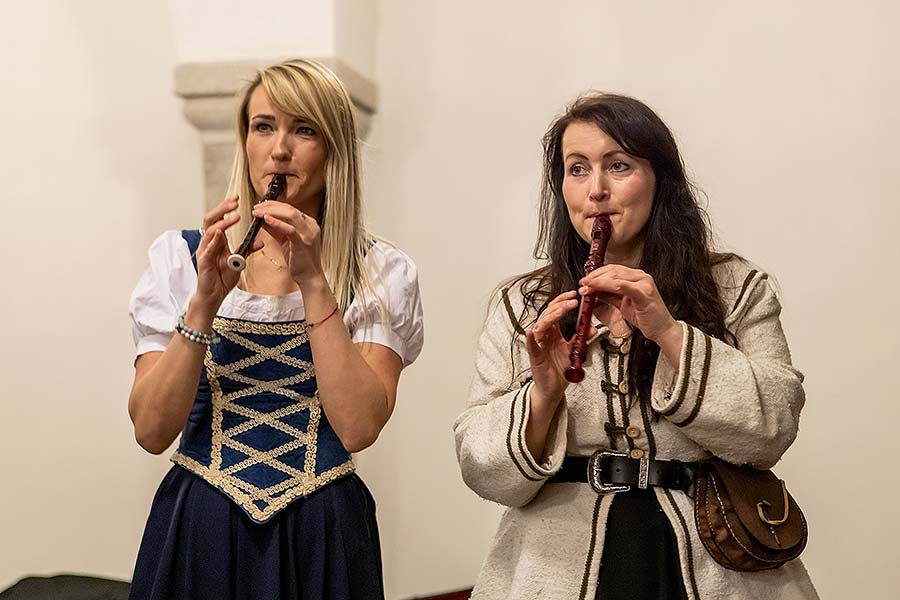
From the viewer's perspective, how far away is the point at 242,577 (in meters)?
2.18

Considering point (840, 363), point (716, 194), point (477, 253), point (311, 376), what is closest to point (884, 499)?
point (840, 363)

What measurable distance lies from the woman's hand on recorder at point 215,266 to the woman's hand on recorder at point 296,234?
0.20 ft

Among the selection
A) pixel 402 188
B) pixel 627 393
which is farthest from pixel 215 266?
pixel 402 188

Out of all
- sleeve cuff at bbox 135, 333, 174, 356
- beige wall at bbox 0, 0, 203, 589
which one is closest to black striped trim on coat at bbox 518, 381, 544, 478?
sleeve cuff at bbox 135, 333, 174, 356

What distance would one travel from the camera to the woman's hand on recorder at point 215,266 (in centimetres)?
215

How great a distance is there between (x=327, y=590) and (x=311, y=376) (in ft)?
1.25

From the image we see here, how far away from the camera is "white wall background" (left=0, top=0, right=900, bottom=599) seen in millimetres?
3615

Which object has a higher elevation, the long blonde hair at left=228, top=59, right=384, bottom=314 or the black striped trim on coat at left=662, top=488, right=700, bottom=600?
the long blonde hair at left=228, top=59, right=384, bottom=314

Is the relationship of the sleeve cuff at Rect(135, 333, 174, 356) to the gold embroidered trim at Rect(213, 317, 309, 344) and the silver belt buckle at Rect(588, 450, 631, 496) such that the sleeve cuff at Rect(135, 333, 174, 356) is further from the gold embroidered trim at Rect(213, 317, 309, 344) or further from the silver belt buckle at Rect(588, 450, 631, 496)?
the silver belt buckle at Rect(588, 450, 631, 496)

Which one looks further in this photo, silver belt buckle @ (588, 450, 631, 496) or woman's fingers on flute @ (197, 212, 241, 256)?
woman's fingers on flute @ (197, 212, 241, 256)

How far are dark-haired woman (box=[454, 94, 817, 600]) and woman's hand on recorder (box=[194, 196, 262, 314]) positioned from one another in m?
0.47

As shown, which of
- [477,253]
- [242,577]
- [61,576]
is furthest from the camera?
[477,253]

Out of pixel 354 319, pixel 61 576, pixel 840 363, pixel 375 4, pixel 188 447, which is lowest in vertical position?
pixel 61 576

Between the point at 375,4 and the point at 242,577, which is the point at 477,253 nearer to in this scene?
the point at 375,4
